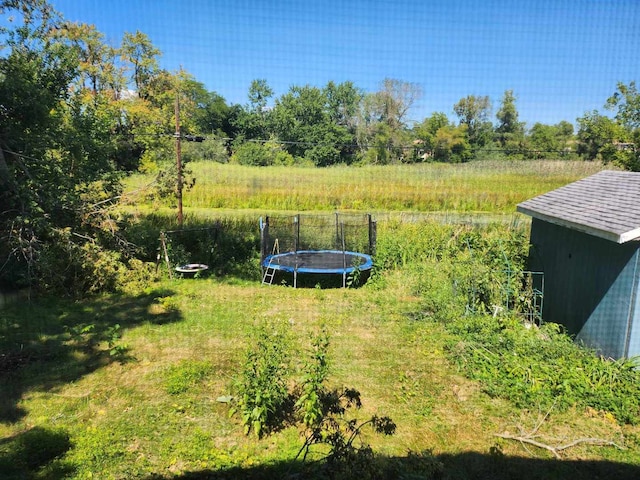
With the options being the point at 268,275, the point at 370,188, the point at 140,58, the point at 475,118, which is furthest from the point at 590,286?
the point at 140,58

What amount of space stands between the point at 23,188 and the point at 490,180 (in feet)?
37.0

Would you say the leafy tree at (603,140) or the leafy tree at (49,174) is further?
A: the leafy tree at (603,140)

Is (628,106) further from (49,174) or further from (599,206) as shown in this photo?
(49,174)

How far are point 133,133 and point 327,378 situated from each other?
10575mm

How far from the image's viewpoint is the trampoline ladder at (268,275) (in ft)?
24.3

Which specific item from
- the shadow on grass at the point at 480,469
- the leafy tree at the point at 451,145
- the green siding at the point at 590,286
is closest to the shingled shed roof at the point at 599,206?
the green siding at the point at 590,286

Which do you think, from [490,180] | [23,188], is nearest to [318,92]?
[490,180]

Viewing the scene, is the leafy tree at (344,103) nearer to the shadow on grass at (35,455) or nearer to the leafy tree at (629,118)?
the leafy tree at (629,118)

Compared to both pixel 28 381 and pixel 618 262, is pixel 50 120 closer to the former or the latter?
pixel 28 381

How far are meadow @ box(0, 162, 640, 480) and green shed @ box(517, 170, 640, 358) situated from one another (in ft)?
1.15

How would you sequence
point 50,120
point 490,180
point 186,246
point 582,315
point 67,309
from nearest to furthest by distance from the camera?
point 582,315
point 67,309
point 50,120
point 186,246
point 490,180

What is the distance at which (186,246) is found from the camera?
27.9 ft

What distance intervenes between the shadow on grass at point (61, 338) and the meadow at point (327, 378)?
0.9 inches

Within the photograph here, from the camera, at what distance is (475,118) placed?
1393 centimetres
